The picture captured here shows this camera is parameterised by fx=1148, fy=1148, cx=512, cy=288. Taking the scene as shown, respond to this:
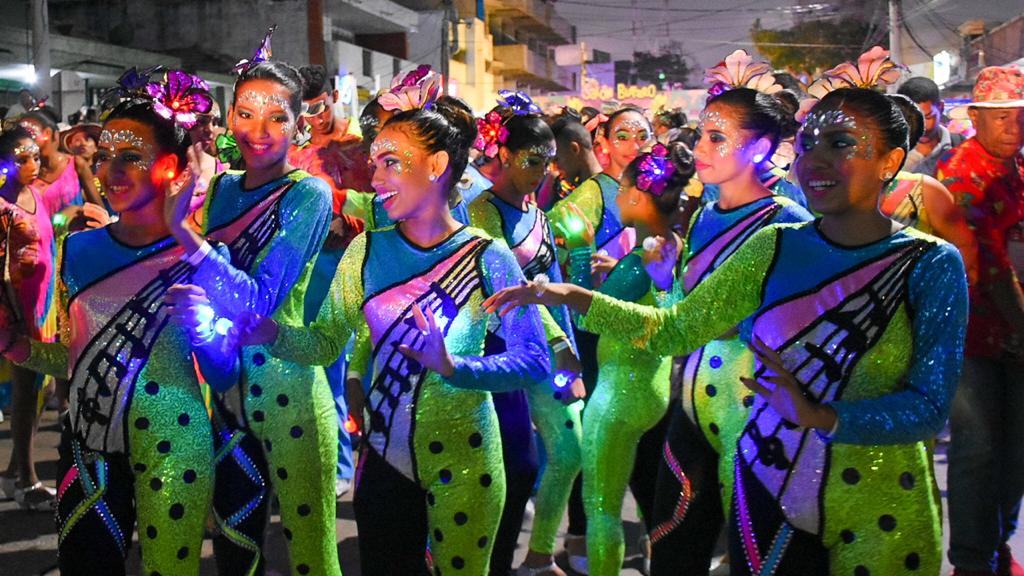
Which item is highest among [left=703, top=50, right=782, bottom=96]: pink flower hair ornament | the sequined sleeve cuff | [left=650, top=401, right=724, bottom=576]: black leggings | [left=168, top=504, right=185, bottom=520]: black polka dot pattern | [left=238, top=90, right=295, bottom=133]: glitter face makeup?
[left=703, top=50, right=782, bottom=96]: pink flower hair ornament

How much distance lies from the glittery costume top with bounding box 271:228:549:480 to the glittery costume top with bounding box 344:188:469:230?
1.43 m

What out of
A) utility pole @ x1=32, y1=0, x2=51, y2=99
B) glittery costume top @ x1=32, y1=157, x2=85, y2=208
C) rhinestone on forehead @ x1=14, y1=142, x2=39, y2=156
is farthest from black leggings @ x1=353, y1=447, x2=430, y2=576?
utility pole @ x1=32, y1=0, x2=51, y2=99

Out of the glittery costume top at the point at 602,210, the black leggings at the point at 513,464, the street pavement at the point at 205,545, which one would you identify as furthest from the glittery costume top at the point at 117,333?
the glittery costume top at the point at 602,210

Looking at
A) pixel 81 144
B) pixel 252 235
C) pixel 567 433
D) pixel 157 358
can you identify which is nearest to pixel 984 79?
pixel 567 433

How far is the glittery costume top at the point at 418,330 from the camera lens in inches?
133

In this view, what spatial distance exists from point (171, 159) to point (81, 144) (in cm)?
594

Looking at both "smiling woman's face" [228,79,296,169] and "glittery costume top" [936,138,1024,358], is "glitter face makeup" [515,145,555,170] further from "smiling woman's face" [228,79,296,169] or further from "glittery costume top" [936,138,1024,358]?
"glittery costume top" [936,138,1024,358]

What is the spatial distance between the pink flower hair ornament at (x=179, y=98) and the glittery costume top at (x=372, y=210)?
1.36 meters

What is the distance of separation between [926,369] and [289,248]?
85.0 inches

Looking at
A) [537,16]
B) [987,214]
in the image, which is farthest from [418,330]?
[537,16]

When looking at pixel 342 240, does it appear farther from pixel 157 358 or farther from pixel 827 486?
pixel 827 486

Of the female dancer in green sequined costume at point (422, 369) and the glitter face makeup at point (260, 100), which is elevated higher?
the glitter face makeup at point (260, 100)

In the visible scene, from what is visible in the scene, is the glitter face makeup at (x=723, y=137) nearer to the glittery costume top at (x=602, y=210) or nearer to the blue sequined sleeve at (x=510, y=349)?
the blue sequined sleeve at (x=510, y=349)

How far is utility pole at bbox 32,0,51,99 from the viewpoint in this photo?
17.0 meters
